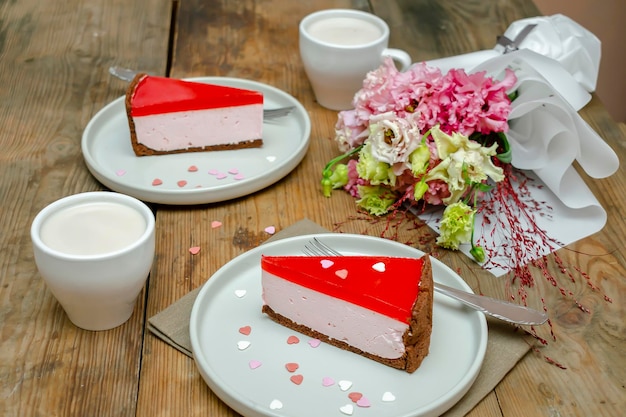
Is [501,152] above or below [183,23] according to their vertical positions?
above

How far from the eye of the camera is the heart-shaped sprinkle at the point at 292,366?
3.64ft

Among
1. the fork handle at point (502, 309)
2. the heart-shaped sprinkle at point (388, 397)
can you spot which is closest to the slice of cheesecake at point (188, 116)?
the fork handle at point (502, 309)

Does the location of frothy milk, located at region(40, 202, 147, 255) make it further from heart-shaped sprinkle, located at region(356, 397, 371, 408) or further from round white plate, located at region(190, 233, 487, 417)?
heart-shaped sprinkle, located at region(356, 397, 371, 408)

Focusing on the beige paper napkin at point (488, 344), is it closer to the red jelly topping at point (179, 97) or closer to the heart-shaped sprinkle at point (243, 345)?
the heart-shaped sprinkle at point (243, 345)

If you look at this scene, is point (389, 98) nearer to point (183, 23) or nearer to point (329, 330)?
point (329, 330)

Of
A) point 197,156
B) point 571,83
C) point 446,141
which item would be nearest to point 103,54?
point 197,156

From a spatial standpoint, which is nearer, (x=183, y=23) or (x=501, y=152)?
(x=501, y=152)

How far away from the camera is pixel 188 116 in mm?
1594

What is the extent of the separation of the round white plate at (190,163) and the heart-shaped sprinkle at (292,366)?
0.44 metres

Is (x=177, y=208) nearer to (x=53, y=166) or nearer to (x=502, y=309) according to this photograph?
(x=53, y=166)

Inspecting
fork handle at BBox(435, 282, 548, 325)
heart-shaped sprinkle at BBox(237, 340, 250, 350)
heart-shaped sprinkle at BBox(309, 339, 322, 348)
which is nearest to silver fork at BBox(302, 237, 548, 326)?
fork handle at BBox(435, 282, 548, 325)

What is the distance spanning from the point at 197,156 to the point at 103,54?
57cm

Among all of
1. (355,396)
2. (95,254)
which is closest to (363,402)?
(355,396)

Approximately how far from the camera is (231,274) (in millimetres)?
1267
